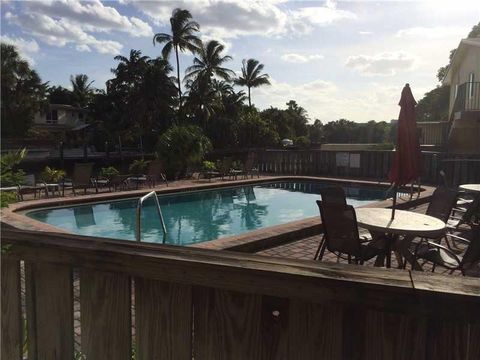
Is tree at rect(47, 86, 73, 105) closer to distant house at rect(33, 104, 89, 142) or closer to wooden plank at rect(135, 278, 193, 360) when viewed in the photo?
distant house at rect(33, 104, 89, 142)

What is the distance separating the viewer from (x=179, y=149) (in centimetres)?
1605

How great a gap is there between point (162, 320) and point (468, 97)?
1797 cm

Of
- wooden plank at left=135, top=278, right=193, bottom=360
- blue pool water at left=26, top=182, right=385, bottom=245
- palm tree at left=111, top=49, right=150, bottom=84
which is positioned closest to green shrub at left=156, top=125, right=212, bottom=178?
blue pool water at left=26, top=182, right=385, bottom=245

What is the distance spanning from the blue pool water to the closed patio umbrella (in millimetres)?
5414

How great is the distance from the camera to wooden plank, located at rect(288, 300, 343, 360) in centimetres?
119

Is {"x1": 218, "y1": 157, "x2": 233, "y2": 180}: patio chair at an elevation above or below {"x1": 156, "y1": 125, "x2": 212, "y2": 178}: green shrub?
below

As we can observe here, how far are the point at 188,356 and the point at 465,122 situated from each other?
1647 centimetres

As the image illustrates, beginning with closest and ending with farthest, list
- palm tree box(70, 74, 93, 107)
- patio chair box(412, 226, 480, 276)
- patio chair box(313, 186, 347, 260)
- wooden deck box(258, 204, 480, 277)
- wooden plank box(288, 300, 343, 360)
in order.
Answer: wooden plank box(288, 300, 343, 360) < patio chair box(412, 226, 480, 276) < patio chair box(313, 186, 347, 260) < wooden deck box(258, 204, 480, 277) < palm tree box(70, 74, 93, 107)

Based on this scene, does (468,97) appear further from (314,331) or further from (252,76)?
(252,76)

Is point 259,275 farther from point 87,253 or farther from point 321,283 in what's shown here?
point 87,253

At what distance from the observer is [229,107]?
35.4m

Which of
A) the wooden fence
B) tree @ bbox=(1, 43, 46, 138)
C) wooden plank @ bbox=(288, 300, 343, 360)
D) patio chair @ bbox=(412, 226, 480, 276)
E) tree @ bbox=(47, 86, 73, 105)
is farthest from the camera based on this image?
tree @ bbox=(47, 86, 73, 105)

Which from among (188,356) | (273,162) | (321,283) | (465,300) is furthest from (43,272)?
(273,162)

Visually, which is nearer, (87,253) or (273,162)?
(87,253)
